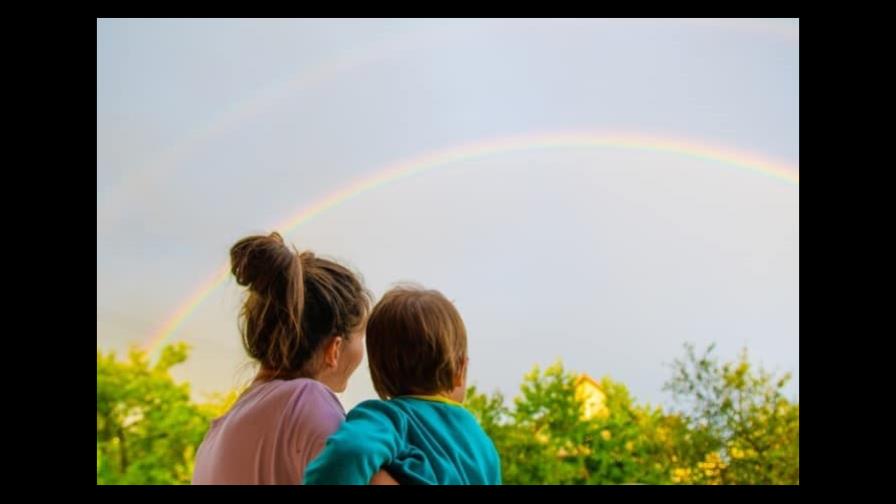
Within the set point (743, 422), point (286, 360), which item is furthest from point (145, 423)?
point (286, 360)

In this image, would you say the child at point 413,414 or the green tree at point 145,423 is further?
the green tree at point 145,423

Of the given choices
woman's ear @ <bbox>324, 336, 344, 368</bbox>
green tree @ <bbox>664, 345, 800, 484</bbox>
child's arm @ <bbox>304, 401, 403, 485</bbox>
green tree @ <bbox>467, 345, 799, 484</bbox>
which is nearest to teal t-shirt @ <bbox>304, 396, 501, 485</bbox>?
child's arm @ <bbox>304, 401, 403, 485</bbox>

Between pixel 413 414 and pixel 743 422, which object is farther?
pixel 743 422

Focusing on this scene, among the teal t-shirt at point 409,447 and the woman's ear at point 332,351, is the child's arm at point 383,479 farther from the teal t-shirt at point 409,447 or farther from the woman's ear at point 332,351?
the woman's ear at point 332,351

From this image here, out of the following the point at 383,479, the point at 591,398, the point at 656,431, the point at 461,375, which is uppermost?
the point at 461,375

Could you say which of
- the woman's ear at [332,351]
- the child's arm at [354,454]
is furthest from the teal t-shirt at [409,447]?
the woman's ear at [332,351]

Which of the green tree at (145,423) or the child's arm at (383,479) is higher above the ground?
the child's arm at (383,479)

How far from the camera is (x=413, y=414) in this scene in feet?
4.60

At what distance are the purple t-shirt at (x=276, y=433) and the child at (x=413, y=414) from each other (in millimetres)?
57

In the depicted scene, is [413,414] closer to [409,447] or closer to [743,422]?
[409,447]

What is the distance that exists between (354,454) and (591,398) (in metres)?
5.88

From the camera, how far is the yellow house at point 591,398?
22.0 feet

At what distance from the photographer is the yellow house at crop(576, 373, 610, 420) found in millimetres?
6707

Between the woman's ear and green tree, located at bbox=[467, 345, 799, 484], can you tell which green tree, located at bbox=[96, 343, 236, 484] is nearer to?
green tree, located at bbox=[467, 345, 799, 484]
